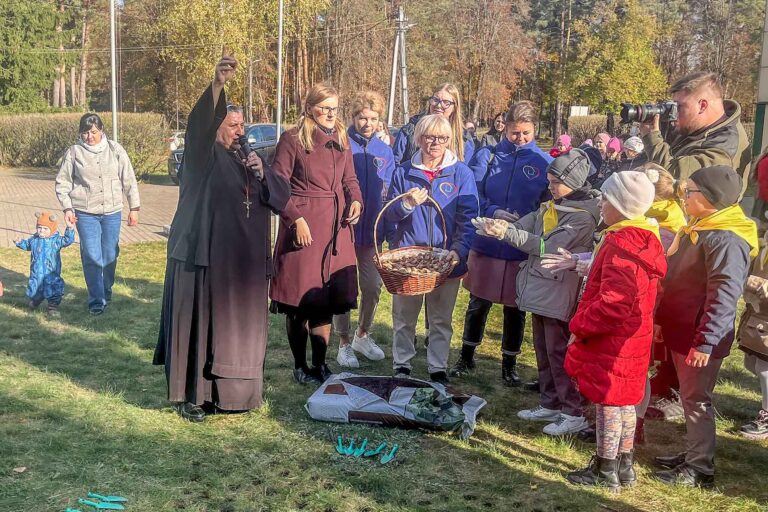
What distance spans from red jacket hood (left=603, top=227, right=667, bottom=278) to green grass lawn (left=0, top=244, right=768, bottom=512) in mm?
1212

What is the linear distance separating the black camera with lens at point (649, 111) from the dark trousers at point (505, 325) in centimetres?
155

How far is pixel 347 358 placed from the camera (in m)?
5.78

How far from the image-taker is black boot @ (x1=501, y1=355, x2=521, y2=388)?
5480mm

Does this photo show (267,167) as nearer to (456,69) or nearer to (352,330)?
(352,330)

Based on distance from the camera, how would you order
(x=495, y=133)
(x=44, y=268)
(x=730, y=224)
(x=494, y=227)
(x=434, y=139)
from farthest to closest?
(x=495, y=133) < (x=44, y=268) < (x=434, y=139) < (x=494, y=227) < (x=730, y=224)

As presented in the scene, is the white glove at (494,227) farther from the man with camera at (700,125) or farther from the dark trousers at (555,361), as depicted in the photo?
the man with camera at (700,125)

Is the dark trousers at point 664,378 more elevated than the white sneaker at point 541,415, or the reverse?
the dark trousers at point 664,378

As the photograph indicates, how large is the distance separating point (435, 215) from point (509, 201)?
56 cm

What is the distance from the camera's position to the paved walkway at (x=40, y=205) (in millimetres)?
11953

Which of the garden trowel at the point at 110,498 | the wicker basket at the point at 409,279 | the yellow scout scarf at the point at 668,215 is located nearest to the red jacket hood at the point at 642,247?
the yellow scout scarf at the point at 668,215

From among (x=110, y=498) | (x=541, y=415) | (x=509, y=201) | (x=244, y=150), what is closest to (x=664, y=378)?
(x=541, y=415)

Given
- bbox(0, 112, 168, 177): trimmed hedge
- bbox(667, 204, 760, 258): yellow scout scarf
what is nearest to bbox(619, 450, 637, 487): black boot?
bbox(667, 204, 760, 258): yellow scout scarf

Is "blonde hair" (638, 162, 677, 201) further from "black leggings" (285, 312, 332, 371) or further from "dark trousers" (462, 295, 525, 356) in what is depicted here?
"black leggings" (285, 312, 332, 371)

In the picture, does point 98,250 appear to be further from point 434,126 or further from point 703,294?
point 703,294
